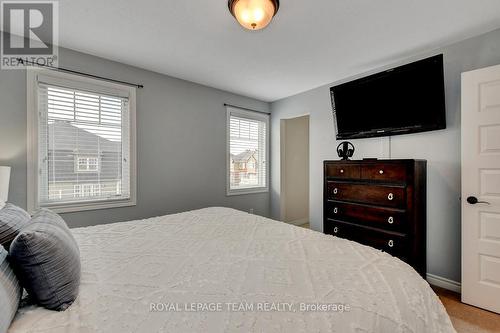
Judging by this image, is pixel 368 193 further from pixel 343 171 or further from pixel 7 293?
pixel 7 293

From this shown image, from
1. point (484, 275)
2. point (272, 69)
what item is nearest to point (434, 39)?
point (272, 69)

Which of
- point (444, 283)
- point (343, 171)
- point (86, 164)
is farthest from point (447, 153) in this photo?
point (86, 164)

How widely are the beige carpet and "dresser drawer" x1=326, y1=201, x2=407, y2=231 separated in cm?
76

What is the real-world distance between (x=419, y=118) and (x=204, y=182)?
2.81 m

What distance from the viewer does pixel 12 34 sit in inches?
87.6

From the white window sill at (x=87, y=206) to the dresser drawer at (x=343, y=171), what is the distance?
95.3 inches

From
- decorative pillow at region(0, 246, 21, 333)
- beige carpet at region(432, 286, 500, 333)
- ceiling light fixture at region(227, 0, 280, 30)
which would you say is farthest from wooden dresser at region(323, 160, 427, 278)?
decorative pillow at region(0, 246, 21, 333)

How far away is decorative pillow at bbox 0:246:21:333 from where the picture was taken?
2.25 feet

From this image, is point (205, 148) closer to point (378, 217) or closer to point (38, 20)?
point (38, 20)

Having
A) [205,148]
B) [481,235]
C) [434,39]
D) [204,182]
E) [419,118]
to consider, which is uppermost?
[434,39]

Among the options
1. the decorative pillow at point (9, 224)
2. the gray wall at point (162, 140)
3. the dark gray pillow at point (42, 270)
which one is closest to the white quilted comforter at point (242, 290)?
the dark gray pillow at point (42, 270)

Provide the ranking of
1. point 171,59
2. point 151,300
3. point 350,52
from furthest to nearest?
point 171,59
point 350,52
point 151,300

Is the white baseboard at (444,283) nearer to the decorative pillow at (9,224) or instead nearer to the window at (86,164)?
the decorative pillow at (9,224)

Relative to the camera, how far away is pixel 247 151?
4.23 meters
